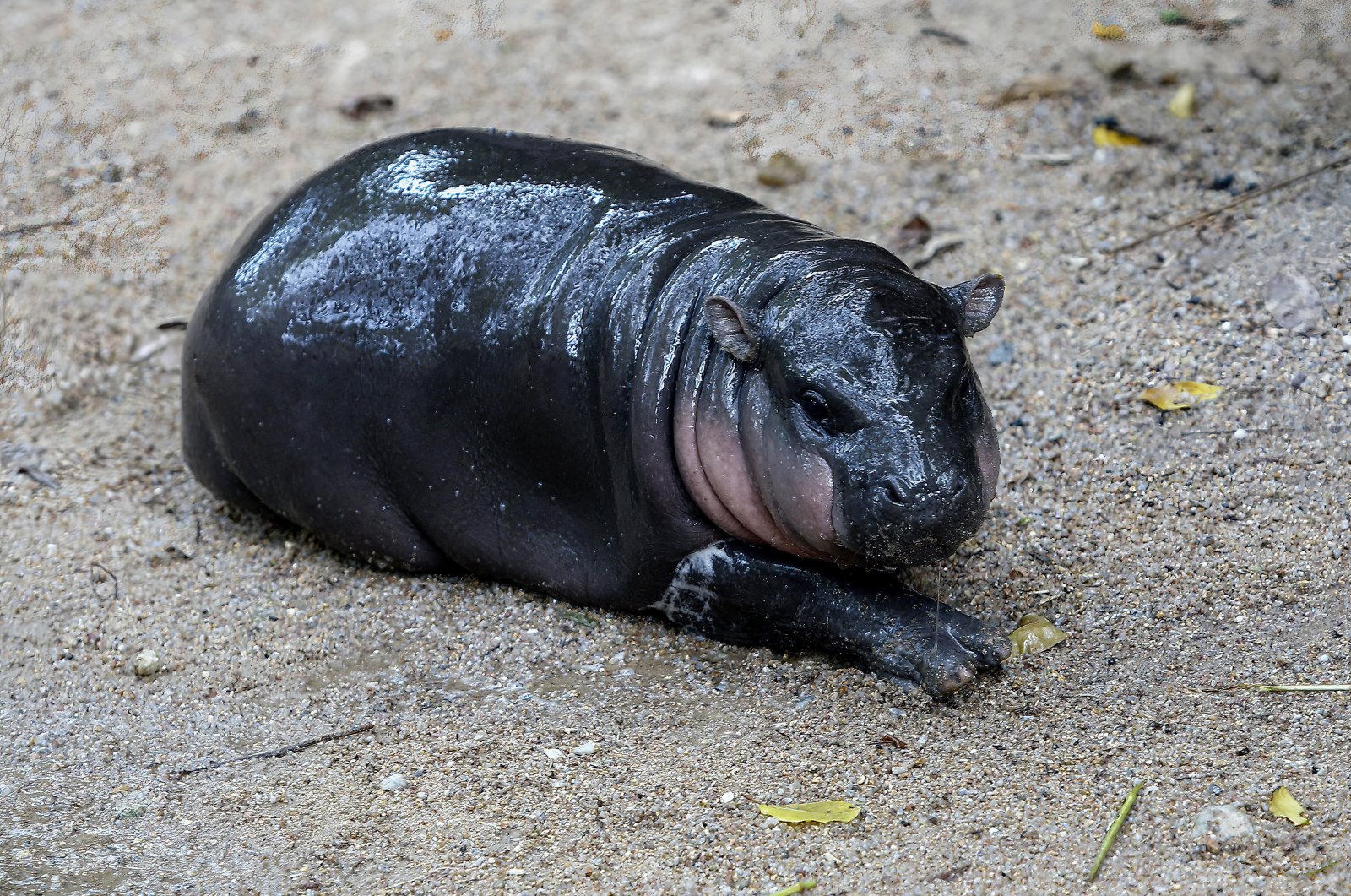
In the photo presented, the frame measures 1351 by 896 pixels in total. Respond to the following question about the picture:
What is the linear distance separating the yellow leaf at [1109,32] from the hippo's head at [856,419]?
14.3 feet

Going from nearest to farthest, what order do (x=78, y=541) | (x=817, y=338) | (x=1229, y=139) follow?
1. (x=817, y=338)
2. (x=78, y=541)
3. (x=1229, y=139)

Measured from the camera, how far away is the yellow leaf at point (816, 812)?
412 centimetres

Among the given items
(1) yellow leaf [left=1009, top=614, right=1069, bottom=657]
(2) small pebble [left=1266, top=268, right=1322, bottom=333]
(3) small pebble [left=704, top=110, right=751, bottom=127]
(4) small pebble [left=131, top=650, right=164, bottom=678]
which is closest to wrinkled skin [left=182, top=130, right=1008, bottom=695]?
(1) yellow leaf [left=1009, top=614, right=1069, bottom=657]

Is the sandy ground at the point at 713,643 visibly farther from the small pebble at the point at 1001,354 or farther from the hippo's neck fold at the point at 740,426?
the hippo's neck fold at the point at 740,426

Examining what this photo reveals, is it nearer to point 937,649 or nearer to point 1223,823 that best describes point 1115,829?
point 1223,823

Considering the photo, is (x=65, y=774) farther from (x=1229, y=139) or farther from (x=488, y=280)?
(x=1229, y=139)

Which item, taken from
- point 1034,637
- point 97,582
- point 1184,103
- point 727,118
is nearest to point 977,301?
point 1034,637

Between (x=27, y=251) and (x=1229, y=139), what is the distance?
20.9 feet

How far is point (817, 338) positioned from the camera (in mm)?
4590

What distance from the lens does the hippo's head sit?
433 cm

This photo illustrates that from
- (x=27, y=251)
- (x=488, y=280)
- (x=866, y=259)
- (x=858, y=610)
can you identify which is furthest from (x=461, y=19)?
(x=858, y=610)

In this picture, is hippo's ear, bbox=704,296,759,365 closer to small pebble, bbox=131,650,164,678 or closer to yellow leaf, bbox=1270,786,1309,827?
yellow leaf, bbox=1270,786,1309,827

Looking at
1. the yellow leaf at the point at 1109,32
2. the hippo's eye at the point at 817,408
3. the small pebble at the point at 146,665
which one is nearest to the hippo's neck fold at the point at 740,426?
the hippo's eye at the point at 817,408

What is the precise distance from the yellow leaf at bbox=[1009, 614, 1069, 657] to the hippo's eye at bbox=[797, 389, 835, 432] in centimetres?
105
